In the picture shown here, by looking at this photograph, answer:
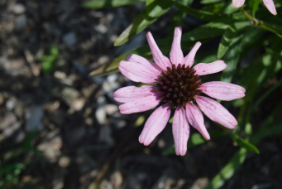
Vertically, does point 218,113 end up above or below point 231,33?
below

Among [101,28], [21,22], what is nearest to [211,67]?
[101,28]

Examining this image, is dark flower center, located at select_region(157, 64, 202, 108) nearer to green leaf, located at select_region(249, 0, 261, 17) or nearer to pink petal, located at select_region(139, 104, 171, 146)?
pink petal, located at select_region(139, 104, 171, 146)

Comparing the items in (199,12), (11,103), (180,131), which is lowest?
(11,103)

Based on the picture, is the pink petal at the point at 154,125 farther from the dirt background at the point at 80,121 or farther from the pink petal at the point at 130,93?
the dirt background at the point at 80,121

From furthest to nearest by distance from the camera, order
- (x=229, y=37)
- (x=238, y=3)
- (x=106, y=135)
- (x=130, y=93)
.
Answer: (x=106, y=135) → (x=229, y=37) → (x=130, y=93) → (x=238, y=3)

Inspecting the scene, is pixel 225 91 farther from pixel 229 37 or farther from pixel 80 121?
pixel 80 121

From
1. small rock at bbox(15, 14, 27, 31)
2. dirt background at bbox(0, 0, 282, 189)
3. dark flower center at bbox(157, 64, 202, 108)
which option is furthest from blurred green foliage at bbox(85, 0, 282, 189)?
small rock at bbox(15, 14, 27, 31)
